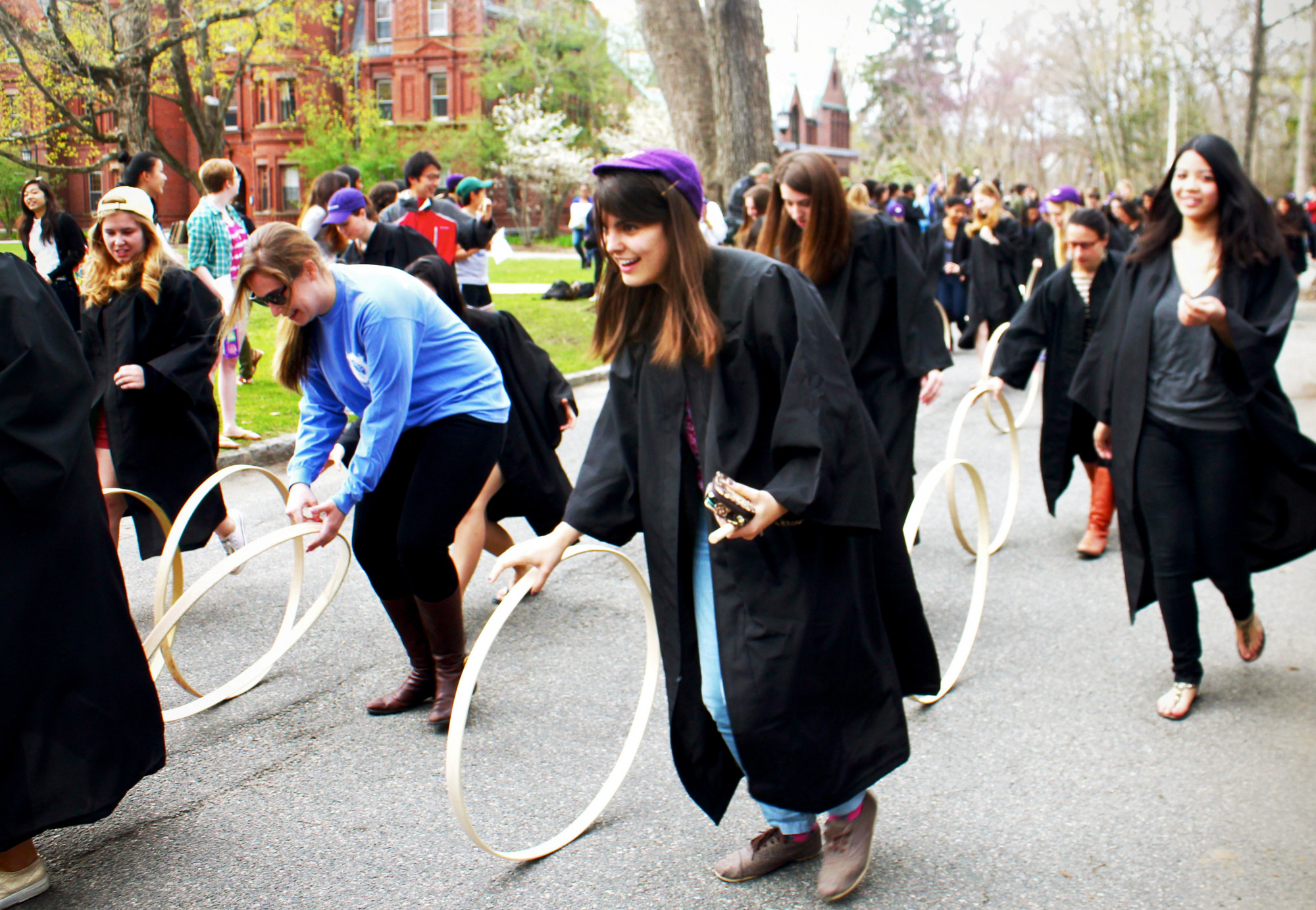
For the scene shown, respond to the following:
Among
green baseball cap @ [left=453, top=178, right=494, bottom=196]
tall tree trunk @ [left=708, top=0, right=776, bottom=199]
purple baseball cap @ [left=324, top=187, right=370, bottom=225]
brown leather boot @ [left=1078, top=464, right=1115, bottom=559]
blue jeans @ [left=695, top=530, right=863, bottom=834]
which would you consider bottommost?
brown leather boot @ [left=1078, top=464, right=1115, bottom=559]

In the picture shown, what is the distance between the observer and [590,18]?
166ft

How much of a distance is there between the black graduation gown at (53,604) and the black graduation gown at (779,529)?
1.29m

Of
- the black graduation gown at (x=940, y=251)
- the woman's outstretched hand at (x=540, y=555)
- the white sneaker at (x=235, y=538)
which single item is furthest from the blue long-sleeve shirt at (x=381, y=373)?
the black graduation gown at (x=940, y=251)

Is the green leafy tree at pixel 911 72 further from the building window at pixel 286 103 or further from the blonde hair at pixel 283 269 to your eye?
the blonde hair at pixel 283 269

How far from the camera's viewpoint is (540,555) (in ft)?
9.44

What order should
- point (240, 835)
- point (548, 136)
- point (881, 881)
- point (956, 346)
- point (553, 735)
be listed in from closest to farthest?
point (881, 881) → point (240, 835) → point (553, 735) → point (956, 346) → point (548, 136)

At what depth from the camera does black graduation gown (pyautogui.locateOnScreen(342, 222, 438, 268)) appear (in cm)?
747

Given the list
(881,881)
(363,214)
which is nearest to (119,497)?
(363,214)

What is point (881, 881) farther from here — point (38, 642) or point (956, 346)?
point (956, 346)

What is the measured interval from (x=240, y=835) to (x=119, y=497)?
2249 mm

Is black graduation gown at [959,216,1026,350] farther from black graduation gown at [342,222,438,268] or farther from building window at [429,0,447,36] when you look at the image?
building window at [429,0,447,36]

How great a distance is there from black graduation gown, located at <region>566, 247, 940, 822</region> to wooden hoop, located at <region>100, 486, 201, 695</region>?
6.14 ft

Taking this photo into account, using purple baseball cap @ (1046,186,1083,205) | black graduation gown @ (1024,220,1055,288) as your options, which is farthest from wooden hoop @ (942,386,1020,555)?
black graduation gown @ (1024,220,1055,288)

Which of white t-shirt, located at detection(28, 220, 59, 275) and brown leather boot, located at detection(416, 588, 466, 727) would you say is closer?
brown leather boot, located at detection(416, 588, 466, 727)
